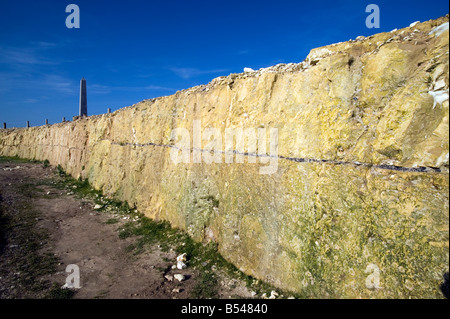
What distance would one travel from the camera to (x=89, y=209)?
27.8 feet

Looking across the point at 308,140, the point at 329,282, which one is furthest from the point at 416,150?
the point at 329,282

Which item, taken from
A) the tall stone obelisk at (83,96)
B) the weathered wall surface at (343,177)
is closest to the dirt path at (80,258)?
the weathered wall surface at (343,177)

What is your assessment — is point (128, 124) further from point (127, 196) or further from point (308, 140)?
point (308, 140)

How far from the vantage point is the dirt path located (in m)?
4.21

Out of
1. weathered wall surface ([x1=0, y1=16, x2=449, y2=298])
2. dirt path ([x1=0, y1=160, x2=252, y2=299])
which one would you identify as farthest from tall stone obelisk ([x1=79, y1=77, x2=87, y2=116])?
weathered wall surface ([x1=0, y1=16, x2=449, y2=298])

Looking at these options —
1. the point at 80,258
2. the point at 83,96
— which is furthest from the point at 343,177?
the point at 83,96

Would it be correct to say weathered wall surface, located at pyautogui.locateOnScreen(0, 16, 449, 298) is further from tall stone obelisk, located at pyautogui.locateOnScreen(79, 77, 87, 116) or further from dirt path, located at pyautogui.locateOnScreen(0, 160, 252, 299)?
tall stone obelisk, located at pyautogui.locateOnScreen(79, 77, 87, 116)

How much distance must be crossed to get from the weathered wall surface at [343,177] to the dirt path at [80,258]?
1.06 metres

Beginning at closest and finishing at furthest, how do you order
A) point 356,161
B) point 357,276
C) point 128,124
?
1. point 357,276
2. point 356,161
3. point 128,124

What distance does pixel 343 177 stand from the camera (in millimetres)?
3549

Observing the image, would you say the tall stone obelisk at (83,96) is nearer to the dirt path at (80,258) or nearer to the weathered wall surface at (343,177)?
the dirt path at (80,258)

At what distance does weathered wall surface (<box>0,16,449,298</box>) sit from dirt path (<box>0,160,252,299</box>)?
106 centimetres

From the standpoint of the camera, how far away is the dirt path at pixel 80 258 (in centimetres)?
421
